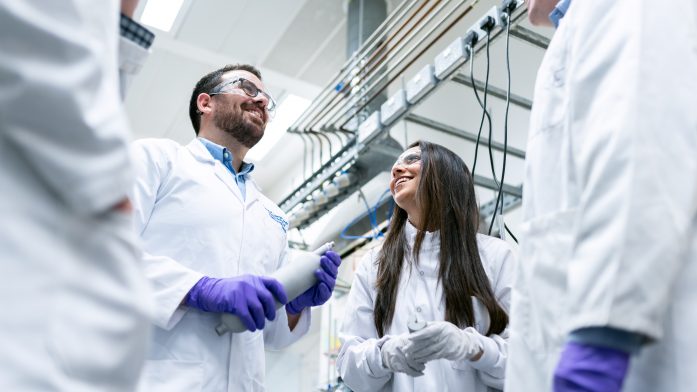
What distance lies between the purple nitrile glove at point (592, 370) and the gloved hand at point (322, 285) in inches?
26.3

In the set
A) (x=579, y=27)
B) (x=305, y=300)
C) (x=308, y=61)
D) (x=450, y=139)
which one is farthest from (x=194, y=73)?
(x=579, y=27)

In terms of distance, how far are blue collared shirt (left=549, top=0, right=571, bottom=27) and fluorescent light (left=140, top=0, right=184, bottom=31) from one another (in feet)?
8.49

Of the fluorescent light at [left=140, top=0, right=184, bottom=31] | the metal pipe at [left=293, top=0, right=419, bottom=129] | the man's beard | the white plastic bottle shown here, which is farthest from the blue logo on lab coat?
the fluorescent light at [left=140, top=0, right=184, bottom=31]

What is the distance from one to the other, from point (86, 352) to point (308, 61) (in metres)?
3.40

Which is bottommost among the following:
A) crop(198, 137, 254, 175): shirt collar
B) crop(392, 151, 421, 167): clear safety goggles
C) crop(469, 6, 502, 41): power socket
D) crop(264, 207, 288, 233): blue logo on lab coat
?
crop(264, 207, 288, 233): blue logo on lab coat

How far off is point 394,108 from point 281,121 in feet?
7.63

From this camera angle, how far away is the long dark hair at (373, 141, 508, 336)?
146 cm

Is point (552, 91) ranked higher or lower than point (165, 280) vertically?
higher

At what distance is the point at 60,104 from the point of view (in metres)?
0.49

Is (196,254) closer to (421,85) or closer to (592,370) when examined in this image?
(592,370)

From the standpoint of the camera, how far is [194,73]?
3.84 m

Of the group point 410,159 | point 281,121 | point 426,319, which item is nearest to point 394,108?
point 410,159

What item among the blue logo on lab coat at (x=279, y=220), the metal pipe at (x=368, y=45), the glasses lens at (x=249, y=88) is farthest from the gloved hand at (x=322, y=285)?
the metal pipe at (x=368, y=45)

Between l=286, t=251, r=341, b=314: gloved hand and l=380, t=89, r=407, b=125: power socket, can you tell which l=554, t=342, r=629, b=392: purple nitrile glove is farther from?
l=380, t=89, r=407, b=125: power socket
